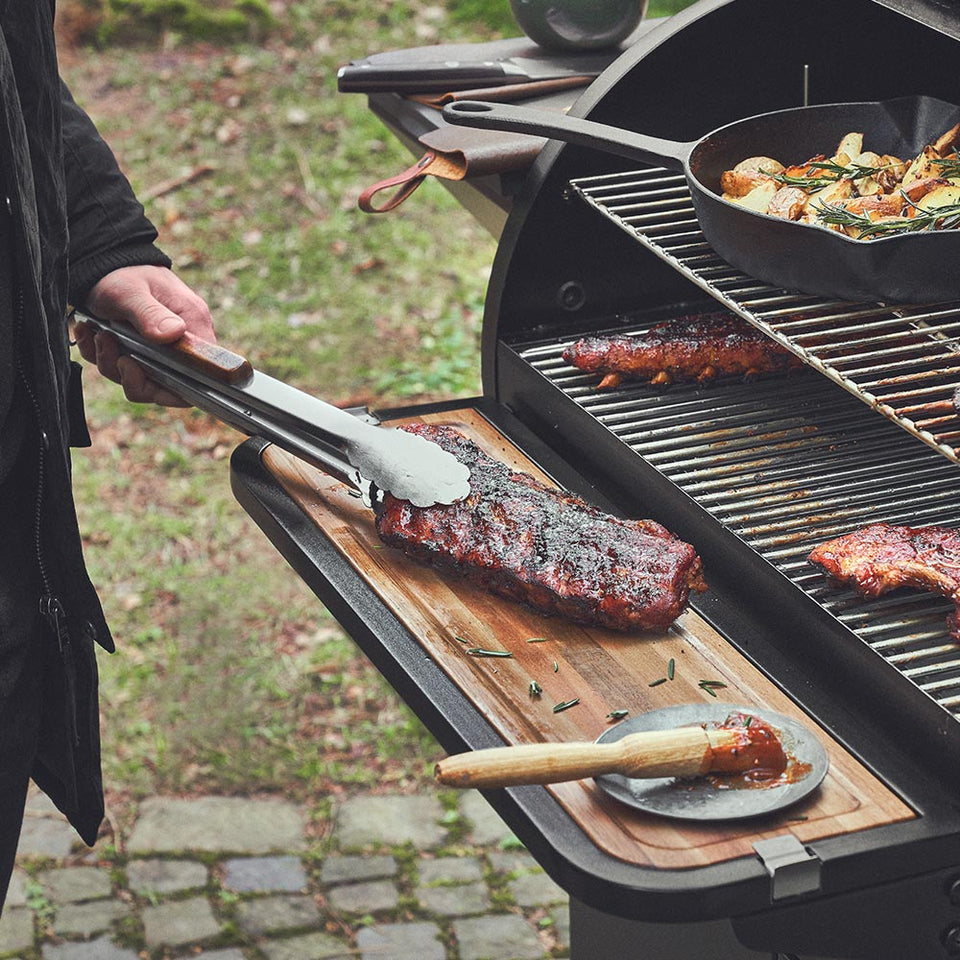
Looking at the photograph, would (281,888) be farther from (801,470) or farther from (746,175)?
(746,175)

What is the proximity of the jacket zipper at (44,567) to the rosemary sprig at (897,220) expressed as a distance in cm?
117

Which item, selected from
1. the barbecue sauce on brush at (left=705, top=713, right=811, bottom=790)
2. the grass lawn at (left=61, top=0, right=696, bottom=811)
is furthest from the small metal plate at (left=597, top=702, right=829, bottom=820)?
the grass lawn at (left=61, top=0, right=696, bottom=811)

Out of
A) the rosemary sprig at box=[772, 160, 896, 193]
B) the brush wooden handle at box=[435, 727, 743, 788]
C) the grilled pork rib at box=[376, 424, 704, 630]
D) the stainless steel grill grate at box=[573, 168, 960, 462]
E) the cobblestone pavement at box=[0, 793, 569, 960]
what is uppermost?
the rosemary sprig at box=[772, 160, 896, 193]

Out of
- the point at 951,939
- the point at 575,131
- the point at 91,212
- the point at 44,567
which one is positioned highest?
the point at 575,131

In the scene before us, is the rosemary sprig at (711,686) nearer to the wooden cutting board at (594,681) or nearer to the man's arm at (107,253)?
the wooden cutting board at (594,681)

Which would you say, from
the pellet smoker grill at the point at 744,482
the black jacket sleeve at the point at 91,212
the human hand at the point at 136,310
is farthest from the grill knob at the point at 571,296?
the black jacket sleeve at the point at 91,212

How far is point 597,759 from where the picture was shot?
4.70 feet

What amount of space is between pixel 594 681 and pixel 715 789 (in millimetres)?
284

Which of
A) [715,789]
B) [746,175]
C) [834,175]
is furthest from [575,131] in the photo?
[715,789]

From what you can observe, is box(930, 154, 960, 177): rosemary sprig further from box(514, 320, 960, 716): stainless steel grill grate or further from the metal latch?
the metal latch

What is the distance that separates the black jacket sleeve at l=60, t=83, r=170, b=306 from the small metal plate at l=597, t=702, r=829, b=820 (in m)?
1.41

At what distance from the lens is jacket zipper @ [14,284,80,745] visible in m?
1.94

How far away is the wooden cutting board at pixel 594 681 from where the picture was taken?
1434mm

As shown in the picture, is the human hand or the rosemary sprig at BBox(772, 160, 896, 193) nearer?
the rosemary sprig at BBox(772, 160, 896, 193)
